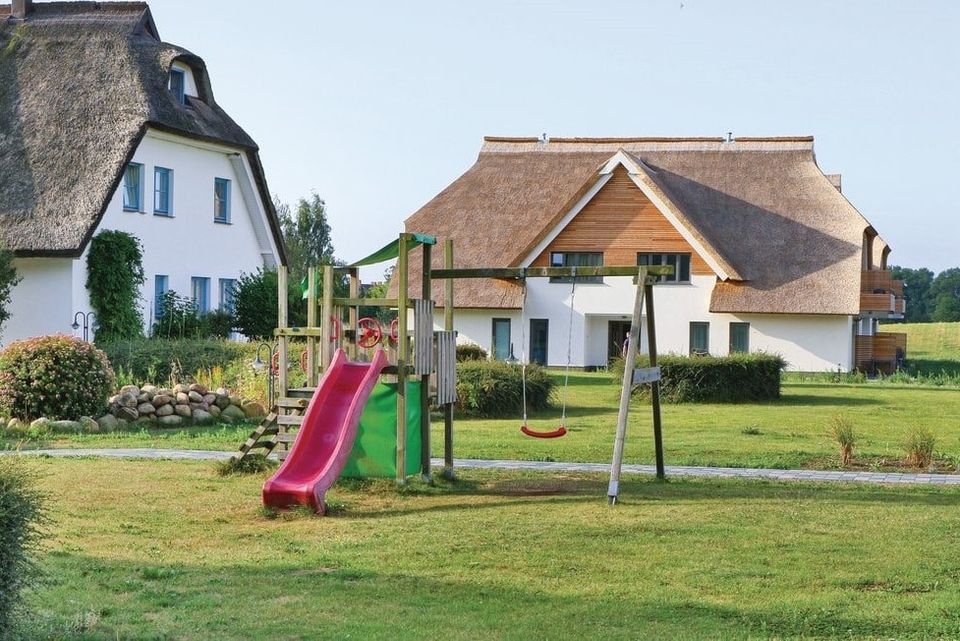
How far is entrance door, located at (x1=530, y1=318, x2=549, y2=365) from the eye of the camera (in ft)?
142

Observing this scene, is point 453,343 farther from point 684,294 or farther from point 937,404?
point 684,294

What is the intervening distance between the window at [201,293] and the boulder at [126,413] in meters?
A: 15.1

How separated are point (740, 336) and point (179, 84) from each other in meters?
19.4

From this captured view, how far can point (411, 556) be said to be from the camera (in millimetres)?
10070

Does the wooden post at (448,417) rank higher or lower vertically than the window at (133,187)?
lower

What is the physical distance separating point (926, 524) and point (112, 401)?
14.3 m

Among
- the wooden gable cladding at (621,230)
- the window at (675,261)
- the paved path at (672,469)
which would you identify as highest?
the wooden gable cladding at (621,230)

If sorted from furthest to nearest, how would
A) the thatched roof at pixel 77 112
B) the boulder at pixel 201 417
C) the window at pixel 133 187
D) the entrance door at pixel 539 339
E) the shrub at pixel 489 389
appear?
1. the entrance door at pixel 539 339
2. the window at pixel 133 187
3. the thatched roof at pixel 77 112
4. the shrub at pixel 489 389
5. the boulder at pixel 201 417

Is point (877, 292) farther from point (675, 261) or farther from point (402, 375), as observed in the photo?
point (402, 375)

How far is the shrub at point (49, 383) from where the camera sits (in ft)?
67.9

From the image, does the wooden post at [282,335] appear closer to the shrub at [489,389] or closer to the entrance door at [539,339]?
the shrub at [489,389]

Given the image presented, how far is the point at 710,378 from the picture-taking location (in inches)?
1059

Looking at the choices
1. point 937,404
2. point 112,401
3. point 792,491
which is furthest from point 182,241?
point 792,491

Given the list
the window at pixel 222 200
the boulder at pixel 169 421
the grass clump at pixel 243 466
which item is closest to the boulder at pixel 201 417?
the boulder at pixel 169 421
